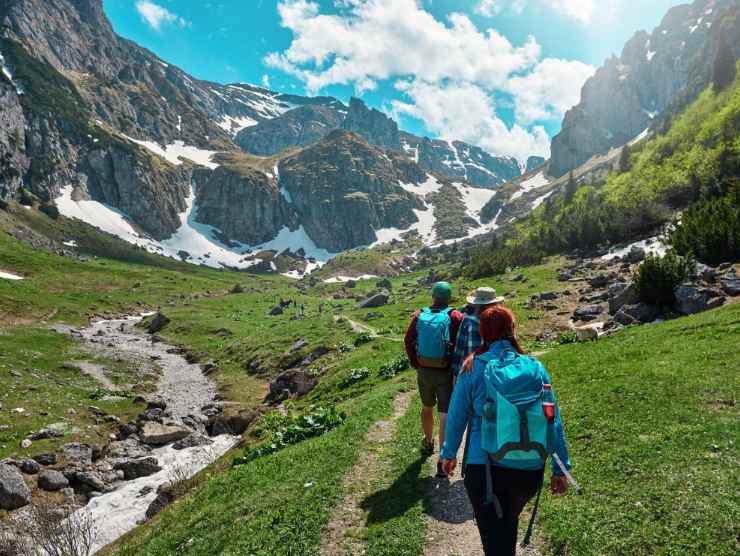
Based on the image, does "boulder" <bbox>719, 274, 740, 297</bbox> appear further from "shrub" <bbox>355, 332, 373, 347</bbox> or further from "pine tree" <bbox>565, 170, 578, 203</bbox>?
"pine tree" <bbox>565, 170, 578, 203</bbox>

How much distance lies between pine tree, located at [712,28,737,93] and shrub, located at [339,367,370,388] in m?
183

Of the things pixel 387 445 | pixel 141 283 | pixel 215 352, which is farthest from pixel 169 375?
pixel 141 283

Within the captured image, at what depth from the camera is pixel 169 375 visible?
47.6 m

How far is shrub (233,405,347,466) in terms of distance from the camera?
60.1 feet

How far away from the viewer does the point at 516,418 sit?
539cm

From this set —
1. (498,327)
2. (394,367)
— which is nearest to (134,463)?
(394,367)

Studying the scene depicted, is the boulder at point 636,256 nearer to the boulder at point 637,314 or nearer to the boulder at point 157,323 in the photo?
the boulder at point 637,314

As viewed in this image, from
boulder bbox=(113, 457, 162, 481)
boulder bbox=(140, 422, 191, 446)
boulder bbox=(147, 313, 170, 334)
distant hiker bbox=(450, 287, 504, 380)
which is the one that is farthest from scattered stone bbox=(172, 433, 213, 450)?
boulder bbox=(147, 313, 170, 334)

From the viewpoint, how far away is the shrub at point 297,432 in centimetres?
1833

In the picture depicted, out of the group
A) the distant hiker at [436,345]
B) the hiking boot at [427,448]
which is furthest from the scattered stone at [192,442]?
the distant hiker at [436,345]

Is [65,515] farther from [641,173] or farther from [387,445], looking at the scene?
[641,173]

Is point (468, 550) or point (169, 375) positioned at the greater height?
point (169, 375)

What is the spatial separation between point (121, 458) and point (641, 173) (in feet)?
507

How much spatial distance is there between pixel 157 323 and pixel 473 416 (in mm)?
83037
